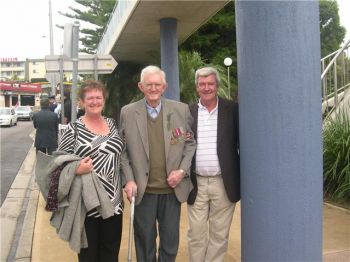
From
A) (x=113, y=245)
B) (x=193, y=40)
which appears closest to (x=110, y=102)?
(x=193, y=40)

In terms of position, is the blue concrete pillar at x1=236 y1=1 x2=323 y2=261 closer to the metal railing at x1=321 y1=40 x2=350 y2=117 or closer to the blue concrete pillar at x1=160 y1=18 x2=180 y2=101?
the metal railing at x1=321 y1=40 x2=350 y2=117

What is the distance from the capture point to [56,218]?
331 centimetres

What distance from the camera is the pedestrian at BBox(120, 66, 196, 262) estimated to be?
3.30 m

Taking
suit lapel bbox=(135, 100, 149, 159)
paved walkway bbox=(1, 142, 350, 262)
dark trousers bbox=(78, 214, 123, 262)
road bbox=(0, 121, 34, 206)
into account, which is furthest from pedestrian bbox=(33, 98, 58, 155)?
suit lapel bbox=(135, 100, 149, 159)

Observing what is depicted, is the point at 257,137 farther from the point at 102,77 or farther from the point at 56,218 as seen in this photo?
the point at 102,77

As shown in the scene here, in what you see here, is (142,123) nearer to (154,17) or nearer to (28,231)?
(28,231)

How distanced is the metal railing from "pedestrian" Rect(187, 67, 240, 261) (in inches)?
235

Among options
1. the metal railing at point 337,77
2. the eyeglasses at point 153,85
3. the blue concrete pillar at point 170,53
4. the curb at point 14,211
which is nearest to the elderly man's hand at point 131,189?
the eyeglasses at point 153,85

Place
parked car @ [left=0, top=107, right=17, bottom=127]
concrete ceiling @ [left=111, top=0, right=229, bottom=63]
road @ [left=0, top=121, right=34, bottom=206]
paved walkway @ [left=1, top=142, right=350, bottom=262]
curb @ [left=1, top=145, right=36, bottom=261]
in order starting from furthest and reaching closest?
parked car @ [left=0, top=107, right=17, bottom=127] → road @ [left=0, top=121, right=34, bottom=206] → concrete ceiling @ [left=111, top=0, right=229, bottom=63] → curb @ [left=1, top=145, right=36, bottom=261] → paved walkway @ [left=1, top=142, right=350, bottom=262]

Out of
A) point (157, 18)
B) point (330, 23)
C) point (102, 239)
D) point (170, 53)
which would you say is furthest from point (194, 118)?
point (330, 23)

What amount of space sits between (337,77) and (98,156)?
24.3 ft

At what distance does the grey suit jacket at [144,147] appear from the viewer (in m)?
3.29

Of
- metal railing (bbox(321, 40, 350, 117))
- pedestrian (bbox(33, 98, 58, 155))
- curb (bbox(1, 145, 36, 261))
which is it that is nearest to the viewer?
curb (bbox(1, 145, 36, 261))

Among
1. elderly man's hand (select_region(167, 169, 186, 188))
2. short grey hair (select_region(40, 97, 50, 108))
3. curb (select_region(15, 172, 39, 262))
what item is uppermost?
short grey hair (select_region(40, 97, 50, 108))
